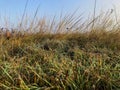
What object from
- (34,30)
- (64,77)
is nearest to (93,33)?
(34,30)

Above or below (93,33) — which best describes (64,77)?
below

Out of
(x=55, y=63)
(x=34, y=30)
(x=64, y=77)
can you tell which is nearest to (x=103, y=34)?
(x=34, y=30)

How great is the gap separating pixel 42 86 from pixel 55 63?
0.50 m

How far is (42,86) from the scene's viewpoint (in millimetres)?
3041

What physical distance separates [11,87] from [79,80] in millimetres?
660

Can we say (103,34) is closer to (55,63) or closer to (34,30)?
(34,30)

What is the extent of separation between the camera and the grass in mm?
3011

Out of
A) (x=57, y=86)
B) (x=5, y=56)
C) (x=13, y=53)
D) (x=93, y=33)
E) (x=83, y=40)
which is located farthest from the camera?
(x=93, y=33)

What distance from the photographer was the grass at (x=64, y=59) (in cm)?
301

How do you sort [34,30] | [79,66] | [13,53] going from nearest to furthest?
[79,66]
[13,53]
[34,30]

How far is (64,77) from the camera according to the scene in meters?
3.09

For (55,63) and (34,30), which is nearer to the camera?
(55,63)

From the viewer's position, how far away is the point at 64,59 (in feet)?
13.0

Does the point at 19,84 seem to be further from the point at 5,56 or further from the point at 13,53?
the point at 13,53
